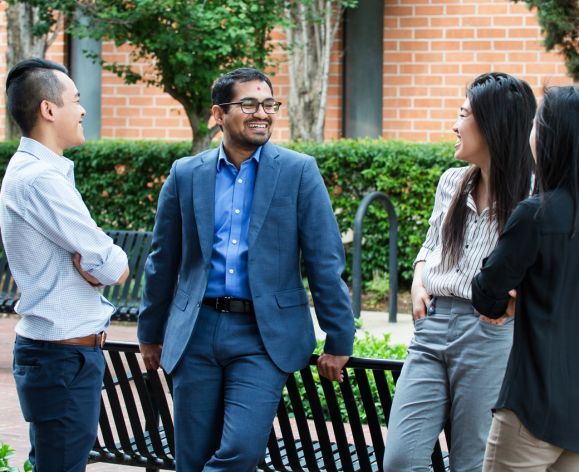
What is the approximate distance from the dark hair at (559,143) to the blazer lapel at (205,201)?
1422 millimetres

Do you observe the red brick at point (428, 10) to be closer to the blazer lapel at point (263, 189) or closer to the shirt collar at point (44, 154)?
the blazer lapel at point (263, 189)

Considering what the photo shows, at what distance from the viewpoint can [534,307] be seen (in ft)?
11.4

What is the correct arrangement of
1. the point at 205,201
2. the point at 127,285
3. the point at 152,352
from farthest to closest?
the point at 127,285 → the point at 152,352 → the point at 205,201

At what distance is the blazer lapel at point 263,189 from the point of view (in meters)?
4.46

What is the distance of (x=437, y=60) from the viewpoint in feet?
45.3

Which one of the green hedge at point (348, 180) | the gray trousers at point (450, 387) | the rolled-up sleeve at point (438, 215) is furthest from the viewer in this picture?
the green hedge at point (348, 180)

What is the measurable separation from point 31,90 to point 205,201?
→ 76cm

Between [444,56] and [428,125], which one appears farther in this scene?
[428,125]

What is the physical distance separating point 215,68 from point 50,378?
265 inches

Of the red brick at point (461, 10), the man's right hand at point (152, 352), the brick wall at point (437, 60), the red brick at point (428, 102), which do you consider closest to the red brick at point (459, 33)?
the brick wall at point (437, 60)

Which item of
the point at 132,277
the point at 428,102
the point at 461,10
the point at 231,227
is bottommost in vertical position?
the point at 132,277

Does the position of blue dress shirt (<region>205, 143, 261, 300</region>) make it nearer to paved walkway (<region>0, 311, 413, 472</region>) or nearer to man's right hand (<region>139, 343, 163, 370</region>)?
man's right hand (<region>139, 343, 163, 370</region>)

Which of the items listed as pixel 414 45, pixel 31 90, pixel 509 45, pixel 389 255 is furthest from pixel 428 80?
pixel 31 90

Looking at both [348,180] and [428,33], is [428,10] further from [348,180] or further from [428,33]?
[348,180]
